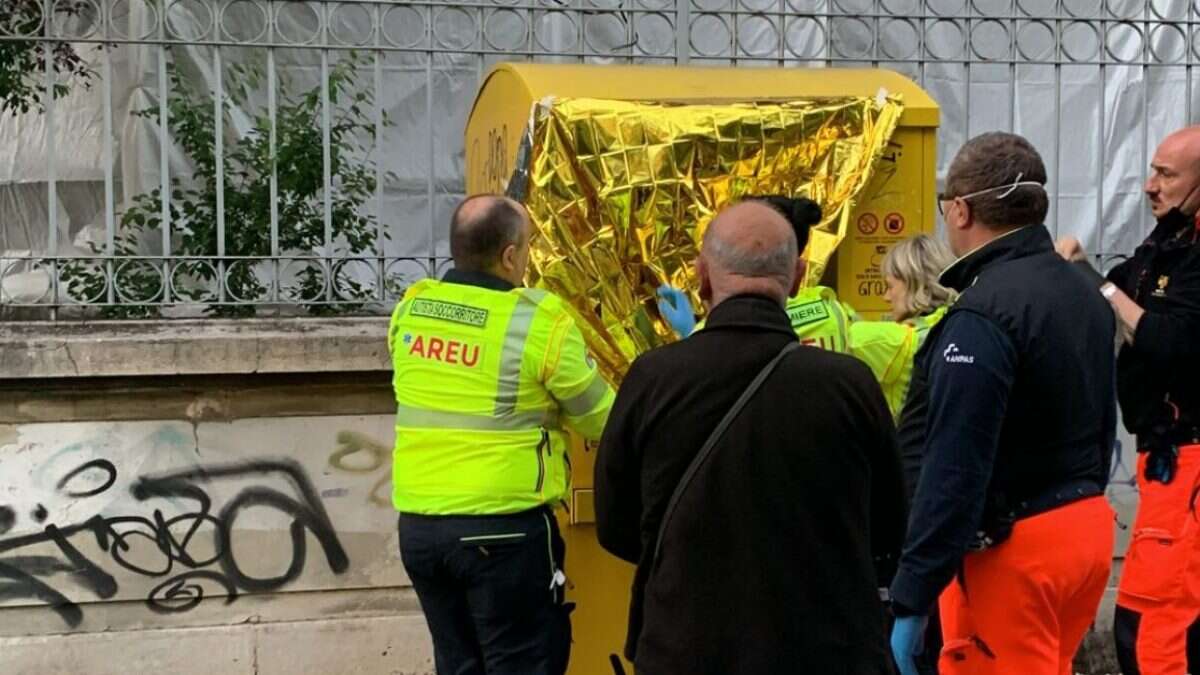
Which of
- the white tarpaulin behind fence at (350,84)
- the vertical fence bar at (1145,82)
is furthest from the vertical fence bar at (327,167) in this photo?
the vertical fence bar at (1145,82)

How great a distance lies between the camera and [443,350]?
3.25 meters

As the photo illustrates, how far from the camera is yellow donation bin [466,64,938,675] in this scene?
138 inches

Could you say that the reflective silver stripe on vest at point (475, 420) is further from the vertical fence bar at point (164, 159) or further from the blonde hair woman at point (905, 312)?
the vertical fence bar at point (164, 159)

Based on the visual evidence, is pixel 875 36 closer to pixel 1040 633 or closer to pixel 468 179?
pixel 468 179

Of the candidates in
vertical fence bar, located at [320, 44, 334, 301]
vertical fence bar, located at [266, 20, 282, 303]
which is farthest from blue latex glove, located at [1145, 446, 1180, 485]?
vertical fence bar, located at [266, 20, 282, 303]

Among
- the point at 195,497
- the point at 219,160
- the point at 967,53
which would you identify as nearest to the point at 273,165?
the point at 219,160

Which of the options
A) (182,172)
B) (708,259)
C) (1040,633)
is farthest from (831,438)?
(182,172)

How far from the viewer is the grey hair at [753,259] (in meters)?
2.30

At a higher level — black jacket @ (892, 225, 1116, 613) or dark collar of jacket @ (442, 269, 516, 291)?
dark collar of jacket @ (442, 269, 516, 291)

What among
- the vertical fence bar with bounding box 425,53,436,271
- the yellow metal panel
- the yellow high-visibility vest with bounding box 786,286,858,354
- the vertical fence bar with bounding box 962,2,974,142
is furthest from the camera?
the vertical fence bar with bounding box 962,2,974,142

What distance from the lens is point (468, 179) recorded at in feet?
15.3

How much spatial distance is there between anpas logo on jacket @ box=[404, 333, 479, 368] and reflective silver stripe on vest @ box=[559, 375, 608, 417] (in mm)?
261

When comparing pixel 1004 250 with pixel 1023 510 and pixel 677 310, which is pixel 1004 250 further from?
pixel 677 310

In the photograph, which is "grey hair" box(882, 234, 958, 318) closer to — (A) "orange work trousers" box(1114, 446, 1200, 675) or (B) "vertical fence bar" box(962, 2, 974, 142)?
(A) "orange work trousers" box(1114, 446, 1200, 675)
